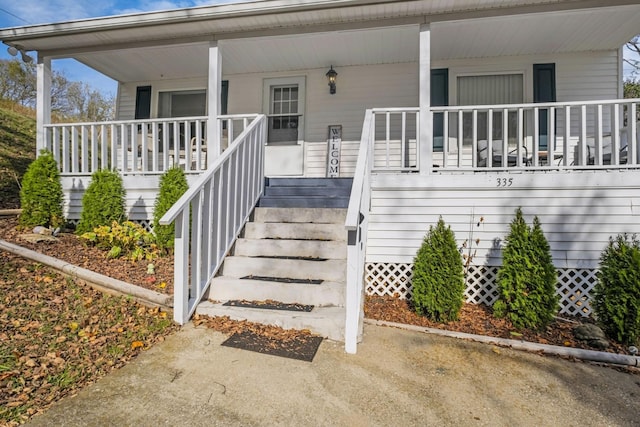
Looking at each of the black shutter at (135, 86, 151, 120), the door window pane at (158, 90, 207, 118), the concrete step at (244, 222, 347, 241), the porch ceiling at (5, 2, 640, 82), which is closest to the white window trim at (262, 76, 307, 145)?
the porch ceiling at (5, 2, 640, 82)

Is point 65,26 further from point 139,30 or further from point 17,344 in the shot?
point 17,344

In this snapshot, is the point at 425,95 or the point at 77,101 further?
the point at 77,101

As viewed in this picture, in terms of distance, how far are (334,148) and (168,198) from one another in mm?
3033

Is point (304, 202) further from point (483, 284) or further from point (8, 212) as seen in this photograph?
point (8, 212)

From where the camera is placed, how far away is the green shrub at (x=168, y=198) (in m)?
4.48

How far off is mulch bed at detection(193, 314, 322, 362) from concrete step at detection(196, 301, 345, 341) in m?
0.04

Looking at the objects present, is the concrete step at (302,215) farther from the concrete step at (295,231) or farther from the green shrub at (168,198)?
the green shrub at (168,198)

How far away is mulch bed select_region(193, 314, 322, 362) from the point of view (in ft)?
8.43

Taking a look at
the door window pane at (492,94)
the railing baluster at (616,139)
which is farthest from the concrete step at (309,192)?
the railing baluster at (616,139)

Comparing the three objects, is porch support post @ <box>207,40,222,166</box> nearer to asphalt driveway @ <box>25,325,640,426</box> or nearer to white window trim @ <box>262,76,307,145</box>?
white window trim @ <box>262,76,307,145</box>

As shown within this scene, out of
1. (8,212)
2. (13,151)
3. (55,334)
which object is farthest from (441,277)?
(13,151)

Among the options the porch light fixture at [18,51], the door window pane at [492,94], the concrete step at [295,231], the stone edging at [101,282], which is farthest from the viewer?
the door window pane at [492,94]

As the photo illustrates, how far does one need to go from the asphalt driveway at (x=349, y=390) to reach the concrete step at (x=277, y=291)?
1.48 feet

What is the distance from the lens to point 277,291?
126 inches
